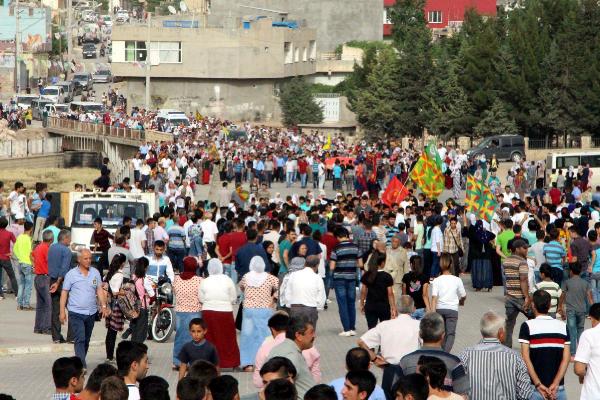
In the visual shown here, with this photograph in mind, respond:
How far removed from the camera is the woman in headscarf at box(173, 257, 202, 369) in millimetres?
19562

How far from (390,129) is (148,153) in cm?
3361

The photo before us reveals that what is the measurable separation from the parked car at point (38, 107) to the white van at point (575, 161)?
40.4 meters

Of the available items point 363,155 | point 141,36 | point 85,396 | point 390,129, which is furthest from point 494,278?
point 141,36

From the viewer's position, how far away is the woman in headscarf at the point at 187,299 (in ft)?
64.2

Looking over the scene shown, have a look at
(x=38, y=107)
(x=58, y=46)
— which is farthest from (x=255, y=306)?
(x=58, y=46)

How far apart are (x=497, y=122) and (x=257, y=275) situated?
2309 inches

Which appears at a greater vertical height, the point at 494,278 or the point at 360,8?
the point at 360,8

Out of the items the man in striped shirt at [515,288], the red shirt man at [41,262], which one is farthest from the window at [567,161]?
the man in striped shirt at [515,288]

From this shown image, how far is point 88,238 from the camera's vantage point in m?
31.1

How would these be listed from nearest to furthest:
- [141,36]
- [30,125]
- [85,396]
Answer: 1. [85,396]
2. [30,125]
3. [141,36]

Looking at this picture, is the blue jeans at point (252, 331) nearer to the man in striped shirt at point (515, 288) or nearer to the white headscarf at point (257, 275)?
the white headscarf at point (257, 275)

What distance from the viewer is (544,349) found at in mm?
14367

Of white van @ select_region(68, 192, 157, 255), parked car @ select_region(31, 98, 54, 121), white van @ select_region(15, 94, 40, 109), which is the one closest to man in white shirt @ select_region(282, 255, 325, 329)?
white van @ select_region(68, 192, 157, 255)

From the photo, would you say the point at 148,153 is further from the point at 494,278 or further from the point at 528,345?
the point at 528,345
